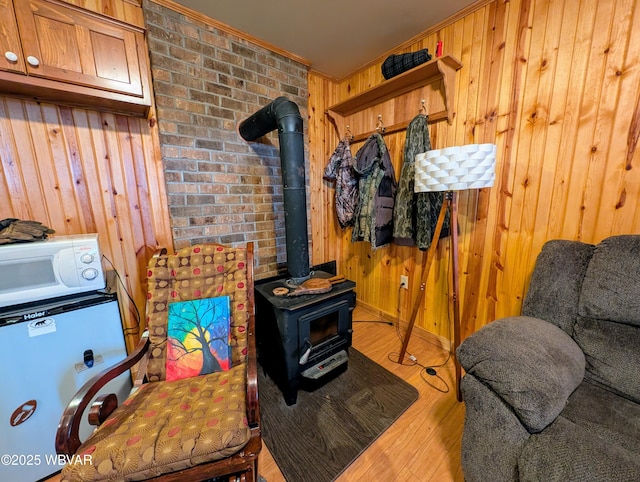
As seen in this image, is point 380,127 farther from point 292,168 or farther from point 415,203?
point 292,168

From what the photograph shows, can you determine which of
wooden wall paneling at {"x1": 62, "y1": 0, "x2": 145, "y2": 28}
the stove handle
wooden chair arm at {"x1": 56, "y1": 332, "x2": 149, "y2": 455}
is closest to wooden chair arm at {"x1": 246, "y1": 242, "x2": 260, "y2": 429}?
the stove handle

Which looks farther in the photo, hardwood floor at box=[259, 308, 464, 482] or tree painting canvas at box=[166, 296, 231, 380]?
tree painting canvas at box=[166, 296, 231, 380]

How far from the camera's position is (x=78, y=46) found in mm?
1146

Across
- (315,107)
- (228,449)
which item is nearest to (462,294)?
(228,449)

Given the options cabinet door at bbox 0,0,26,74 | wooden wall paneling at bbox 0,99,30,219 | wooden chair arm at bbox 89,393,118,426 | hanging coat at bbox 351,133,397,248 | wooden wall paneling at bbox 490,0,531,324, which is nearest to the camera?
wooden chair arm at bbox 89,393,118,426

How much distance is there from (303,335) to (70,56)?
1789 mm

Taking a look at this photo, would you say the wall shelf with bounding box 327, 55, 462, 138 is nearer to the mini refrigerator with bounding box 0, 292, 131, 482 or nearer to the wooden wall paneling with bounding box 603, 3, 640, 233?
the wooden wall paneling with bounding box 603, 3, 640, 233

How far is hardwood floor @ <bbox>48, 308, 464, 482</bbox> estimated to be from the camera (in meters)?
1.12

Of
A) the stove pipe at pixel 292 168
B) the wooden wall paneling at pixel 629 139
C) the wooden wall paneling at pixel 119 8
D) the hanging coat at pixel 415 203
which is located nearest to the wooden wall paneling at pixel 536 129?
the wooden wall paneling at pixel 629 139

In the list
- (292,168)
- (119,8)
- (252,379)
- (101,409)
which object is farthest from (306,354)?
(119,8)

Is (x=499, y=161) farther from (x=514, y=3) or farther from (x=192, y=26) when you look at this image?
(x=192, y=26)

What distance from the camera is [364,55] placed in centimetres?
204

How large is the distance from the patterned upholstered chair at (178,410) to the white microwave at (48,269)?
0.80 feet

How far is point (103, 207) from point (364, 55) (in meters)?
2.21
